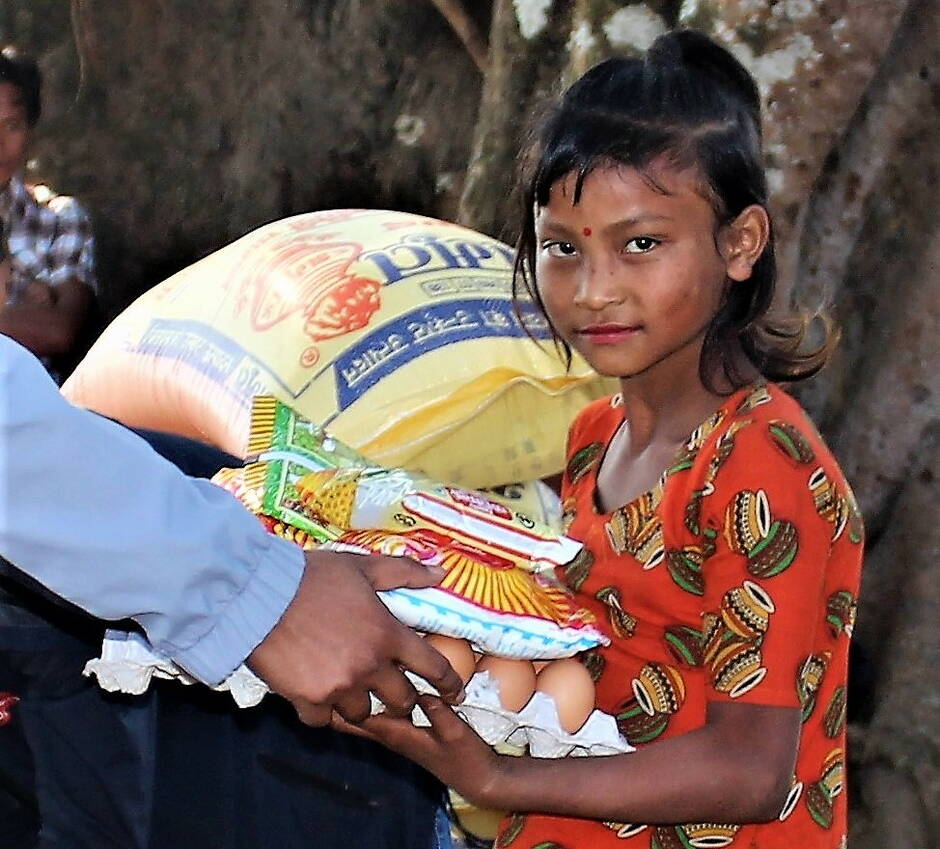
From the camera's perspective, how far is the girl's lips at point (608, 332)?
1119 mm

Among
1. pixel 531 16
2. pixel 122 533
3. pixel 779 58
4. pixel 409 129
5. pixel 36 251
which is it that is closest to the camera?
pixel 122 533

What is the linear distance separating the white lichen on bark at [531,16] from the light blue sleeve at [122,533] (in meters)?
1.51

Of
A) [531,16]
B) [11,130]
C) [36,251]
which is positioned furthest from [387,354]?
[11,130]

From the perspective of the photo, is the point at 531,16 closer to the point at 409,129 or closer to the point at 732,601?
the point at 409,129

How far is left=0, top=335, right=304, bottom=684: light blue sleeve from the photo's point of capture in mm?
910

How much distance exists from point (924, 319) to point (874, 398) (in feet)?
0.47

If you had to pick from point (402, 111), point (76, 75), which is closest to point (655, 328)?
point (402, 111)

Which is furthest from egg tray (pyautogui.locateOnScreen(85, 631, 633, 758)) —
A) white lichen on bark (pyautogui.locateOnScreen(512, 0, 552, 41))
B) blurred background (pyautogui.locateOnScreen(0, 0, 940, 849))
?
white lichen on bark (pyautogui.locateOnScreen(512, 0, 552, 41))

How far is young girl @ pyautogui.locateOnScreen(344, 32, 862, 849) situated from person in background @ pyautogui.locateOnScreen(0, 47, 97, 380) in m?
1.54

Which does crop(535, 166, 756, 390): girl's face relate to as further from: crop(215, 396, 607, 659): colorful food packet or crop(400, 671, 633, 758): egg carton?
crop(400, 671, 633, 758): egg carton

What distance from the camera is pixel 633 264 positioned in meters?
1.10

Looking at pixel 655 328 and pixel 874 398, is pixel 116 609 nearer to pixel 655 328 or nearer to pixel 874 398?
pixel 655 328

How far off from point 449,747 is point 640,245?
1.43ft

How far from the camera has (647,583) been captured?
109cm
